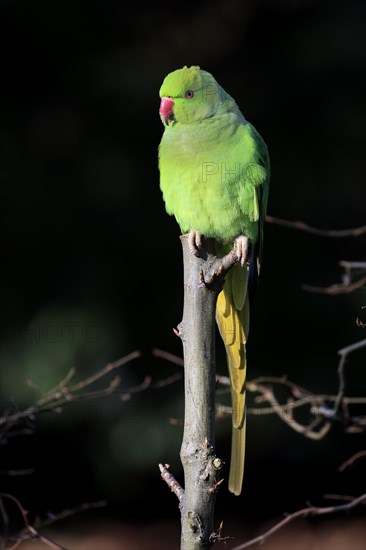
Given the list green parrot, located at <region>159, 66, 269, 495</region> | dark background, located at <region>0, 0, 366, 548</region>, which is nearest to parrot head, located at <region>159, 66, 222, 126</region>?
green parrot, located at <region>159, 66, 269, 495</region>

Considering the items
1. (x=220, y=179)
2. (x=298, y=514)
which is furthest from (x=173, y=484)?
(x=220, y=179)

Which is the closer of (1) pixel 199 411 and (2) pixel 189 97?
(1) pixel 199 411

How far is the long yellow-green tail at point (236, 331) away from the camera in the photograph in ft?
8.88

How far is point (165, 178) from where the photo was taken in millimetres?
3176

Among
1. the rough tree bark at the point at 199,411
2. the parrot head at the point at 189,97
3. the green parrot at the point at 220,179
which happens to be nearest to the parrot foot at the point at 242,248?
the green parrot at the point at 220,179

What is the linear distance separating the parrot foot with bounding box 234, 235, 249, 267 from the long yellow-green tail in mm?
233

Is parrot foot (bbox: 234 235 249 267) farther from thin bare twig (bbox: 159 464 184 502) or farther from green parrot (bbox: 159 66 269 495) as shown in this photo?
thin bare twig (bbox: 159 464 184 502)

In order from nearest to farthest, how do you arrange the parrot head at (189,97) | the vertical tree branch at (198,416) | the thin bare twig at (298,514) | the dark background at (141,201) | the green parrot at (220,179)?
the vertical tree branch at (198,416) → the thin bare twig at (298,514) → the green parrot at (220,179) → the parrot head at (189,97) → the dark background at (141,201)

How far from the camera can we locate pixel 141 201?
5555mm

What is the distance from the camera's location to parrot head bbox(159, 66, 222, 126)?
10.3ft

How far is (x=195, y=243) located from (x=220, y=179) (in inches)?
23.5

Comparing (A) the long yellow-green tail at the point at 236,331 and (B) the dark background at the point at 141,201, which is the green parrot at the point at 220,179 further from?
(B) the dark background at the point at 141,201

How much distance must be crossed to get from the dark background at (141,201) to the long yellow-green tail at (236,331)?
7.46 feet

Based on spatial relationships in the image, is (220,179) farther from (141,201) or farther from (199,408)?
(141,201)
